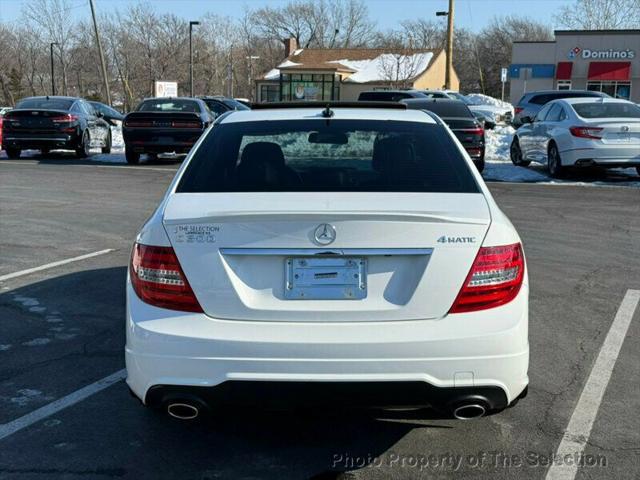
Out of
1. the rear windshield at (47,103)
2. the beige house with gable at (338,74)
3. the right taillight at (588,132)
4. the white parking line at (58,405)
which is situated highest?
the beige house with gable at (338,74)

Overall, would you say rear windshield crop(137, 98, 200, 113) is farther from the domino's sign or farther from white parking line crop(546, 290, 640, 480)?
the domino's sign

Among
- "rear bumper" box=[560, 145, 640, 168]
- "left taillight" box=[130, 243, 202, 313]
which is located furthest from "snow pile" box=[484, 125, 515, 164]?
"left taillight" box=[130, 243, 202, 313]

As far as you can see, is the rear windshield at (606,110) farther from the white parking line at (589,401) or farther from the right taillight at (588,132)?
the white parking line at (589,401)

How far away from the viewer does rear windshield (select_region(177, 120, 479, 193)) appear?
3.62 meters

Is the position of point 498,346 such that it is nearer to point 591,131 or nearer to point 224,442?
point 224,442

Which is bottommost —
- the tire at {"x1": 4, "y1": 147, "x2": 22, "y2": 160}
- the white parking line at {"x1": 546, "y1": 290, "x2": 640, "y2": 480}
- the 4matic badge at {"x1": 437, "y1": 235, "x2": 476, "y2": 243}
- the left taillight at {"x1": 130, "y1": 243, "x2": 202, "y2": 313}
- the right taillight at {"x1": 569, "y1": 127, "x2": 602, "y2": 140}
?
the white parking line at {"x1": 546, "y1": 290, "x2": 640, "y2": 480}

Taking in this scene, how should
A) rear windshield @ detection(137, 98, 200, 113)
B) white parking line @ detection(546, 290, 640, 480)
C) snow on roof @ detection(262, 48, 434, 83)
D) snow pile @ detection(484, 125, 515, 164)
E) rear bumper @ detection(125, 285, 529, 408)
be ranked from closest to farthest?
rear bumper @ detection(125, 285, 529, 408) < white parking line @ detection(546, 290, 640, 480) < rear windshield @ detection(137, 98, 200, 113) < snow pile @ detection(484, 125, 515, 164) < snow on roof @ detection(262, 48, 434, 83)

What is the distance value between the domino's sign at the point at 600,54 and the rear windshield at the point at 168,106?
37.9 metres

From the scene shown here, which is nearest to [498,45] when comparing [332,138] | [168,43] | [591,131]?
[168,43]

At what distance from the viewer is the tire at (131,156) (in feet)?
60.1

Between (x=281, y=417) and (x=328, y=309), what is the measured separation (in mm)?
1127

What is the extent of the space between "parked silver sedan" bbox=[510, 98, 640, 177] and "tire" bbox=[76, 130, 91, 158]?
11414 mm

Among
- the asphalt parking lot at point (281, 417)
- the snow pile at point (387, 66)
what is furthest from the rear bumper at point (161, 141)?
the snow pile at point (387, 66)

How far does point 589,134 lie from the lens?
14070mm
